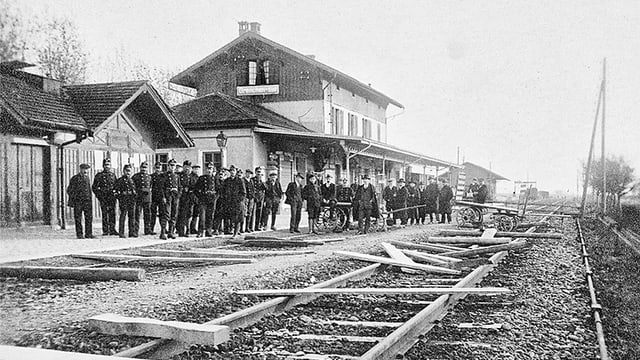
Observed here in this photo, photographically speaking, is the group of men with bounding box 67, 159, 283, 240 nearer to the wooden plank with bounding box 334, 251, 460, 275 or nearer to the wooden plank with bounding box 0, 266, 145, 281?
the wooden plank with bounding box 0, 266, 145, 281

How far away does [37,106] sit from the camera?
1380 centimetres

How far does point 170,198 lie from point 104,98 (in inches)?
174

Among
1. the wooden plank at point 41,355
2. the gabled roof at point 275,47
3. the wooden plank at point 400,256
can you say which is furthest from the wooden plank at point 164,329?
the gabled roof at point 275,47

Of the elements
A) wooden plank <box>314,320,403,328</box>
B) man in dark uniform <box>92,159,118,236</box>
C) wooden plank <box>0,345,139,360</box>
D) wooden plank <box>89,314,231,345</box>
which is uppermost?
man in dark uniform <box>92,159,118,236</box>

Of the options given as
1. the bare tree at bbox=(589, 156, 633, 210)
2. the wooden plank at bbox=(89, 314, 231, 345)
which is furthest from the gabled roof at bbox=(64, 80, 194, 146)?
the bare tree at bbox=(589, 156, 633, 210)

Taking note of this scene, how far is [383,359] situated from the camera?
13.9ft

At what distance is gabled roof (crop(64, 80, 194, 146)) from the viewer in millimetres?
15102

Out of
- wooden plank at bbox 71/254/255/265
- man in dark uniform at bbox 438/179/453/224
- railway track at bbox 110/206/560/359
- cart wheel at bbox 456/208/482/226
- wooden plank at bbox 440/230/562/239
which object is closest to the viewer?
railway track at bbox 110/206/560/359

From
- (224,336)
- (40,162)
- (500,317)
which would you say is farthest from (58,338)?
(40,162)

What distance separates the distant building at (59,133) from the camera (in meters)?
13.0

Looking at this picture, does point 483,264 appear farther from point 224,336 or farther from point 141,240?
point 141,240

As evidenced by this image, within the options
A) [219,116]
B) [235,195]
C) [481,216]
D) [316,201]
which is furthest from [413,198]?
[235,195]

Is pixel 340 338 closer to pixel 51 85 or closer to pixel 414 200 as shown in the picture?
pixel 51 85

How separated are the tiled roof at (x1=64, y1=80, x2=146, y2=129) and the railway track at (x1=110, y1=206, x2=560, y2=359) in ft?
32.5
